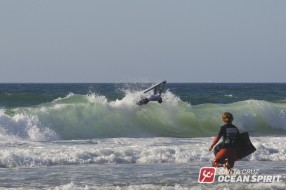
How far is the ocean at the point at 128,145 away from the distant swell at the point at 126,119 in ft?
0.13

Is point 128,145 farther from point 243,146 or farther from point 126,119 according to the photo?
point 243,146

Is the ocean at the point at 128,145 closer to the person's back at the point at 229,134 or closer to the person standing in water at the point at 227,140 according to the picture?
the person standing in water at the point at 227,140

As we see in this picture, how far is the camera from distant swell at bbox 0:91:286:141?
79.7ft

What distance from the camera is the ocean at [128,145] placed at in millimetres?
13845

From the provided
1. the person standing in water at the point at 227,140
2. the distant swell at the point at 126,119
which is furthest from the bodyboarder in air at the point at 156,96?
the person standing in water at the point at 227,140

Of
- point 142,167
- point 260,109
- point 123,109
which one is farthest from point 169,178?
point 260,109

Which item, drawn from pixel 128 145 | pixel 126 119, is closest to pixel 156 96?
pixel 126 119

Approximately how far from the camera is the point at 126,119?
28.0 metres

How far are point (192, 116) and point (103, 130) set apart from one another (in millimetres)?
5864

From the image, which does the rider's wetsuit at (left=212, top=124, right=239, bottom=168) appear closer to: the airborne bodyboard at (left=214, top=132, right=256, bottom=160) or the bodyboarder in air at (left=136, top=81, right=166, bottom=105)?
the airborne bodyboard at (left=214, top=132, right=256, bottom=160)

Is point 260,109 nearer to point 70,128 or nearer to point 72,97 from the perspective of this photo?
point 72,97

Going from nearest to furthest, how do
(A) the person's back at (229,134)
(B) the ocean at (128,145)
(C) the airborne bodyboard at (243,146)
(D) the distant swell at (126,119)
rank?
(A) the person's back at (229,134) → (C) the airborne bodyboard at (243,146) → (B) the ocean at (128,145) → (D) the distant swell at (126,119)

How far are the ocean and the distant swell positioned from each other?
0.13 ft

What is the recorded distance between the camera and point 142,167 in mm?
16078
